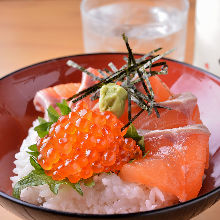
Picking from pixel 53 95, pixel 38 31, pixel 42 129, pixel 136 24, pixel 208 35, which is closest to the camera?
pixel 42 129

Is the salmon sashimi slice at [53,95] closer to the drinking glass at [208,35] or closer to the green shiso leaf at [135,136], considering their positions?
the green shiso leaf at [135,136]

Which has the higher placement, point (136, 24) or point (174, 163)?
point (136, 24)

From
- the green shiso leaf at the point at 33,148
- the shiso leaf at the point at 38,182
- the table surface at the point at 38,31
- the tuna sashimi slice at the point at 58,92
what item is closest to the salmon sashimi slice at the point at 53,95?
the tuna sashimi slice at the point at 58,92

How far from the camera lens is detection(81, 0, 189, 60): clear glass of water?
2.24 meters


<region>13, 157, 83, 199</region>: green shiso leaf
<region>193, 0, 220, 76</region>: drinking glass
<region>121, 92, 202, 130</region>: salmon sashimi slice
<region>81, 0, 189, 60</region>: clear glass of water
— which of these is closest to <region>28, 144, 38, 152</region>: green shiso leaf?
<region>13, 157, 83, 199</region>: green shiso leaf

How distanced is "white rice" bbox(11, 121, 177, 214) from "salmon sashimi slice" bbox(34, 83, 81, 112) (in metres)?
0.40

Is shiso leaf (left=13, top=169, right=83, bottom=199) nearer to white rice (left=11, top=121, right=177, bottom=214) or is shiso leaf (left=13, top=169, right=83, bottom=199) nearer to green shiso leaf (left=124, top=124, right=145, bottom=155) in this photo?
white rice (left=11, top=121, right=177, bottom=214)

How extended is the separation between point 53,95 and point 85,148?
1.50 feet

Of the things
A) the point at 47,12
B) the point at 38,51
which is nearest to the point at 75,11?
the point at 47,12

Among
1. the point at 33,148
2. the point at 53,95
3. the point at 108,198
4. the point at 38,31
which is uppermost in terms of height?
the point at 38,31

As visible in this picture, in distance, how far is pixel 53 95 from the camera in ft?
4.96

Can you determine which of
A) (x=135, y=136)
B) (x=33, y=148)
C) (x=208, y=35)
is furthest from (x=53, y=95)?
(x=208, y=35)

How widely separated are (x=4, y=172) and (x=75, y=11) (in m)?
2.15

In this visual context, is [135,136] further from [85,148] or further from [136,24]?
[136,24]
